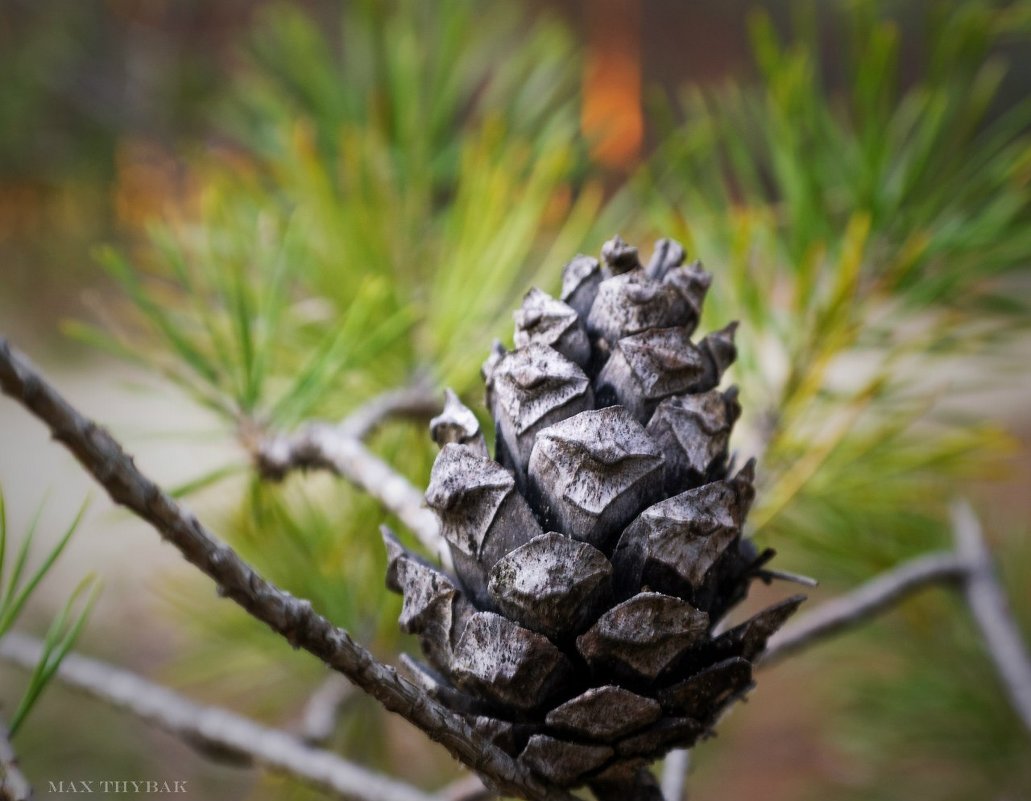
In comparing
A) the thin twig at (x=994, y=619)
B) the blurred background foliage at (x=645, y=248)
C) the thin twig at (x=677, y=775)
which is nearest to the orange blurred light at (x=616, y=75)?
the blurred background foliage at (x=645, y=248)

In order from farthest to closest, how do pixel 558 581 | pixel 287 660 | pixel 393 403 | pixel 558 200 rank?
pixel 558 200
pixel 287 660
pixel 393 403
pixel 558 581

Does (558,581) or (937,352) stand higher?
(937,352)

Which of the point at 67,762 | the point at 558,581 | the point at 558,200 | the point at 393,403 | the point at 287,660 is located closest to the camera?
the point at 558,581

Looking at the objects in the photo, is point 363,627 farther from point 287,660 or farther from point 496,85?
point 496,85

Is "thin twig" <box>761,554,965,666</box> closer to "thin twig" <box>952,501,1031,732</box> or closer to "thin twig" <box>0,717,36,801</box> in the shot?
"thin twig" <box>952,501,1031,732</box>

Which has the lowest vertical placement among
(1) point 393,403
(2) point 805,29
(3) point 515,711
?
(3) point 515,711

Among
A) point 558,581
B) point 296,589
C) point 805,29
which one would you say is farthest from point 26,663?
point 805,29

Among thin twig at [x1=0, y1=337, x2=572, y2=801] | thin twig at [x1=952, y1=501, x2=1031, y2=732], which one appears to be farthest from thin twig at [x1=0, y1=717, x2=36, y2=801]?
thin twig at [x1=952, y1=501, x2=1031, y2=732]
